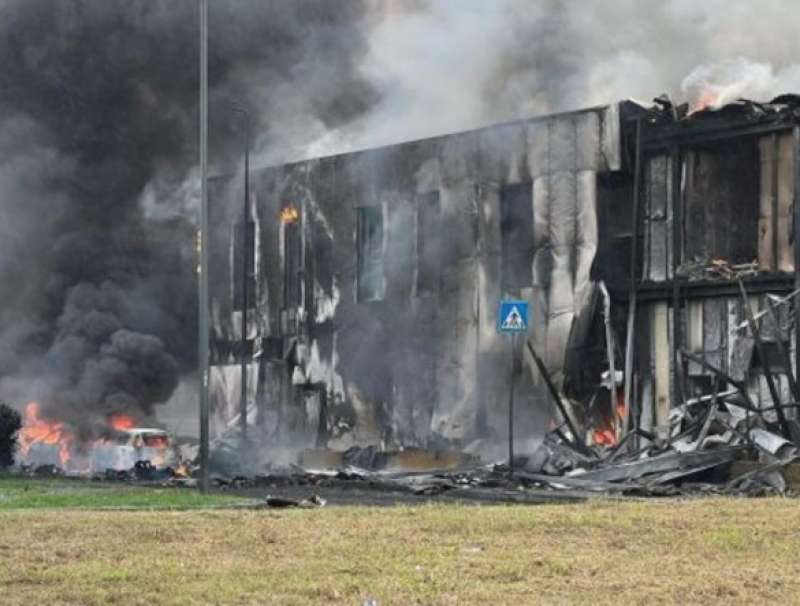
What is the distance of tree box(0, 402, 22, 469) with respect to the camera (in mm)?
41438

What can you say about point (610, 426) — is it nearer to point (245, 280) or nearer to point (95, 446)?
point (245, 280)

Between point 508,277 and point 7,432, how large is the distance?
1492 centimetres

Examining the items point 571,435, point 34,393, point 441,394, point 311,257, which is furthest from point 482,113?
point 34,393

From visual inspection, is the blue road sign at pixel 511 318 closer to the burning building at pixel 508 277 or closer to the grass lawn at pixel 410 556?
the grass lawn at pixel 410 556

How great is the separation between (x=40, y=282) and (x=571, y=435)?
23994 mm

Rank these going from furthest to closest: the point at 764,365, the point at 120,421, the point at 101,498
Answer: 1. the point at 120,421
2. the point at 764,365
3. the point at 101,498

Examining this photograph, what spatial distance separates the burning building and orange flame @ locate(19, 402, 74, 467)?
4458mm

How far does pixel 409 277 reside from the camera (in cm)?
3881

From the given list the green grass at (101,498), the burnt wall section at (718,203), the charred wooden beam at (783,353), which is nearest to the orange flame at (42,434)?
→ the green grass at (101,498)

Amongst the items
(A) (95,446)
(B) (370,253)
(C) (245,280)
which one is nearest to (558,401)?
(B) (370,253)

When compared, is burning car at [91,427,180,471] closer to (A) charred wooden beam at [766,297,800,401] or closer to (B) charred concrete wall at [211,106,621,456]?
(B) charred concrete wall at [211,106,621,456]

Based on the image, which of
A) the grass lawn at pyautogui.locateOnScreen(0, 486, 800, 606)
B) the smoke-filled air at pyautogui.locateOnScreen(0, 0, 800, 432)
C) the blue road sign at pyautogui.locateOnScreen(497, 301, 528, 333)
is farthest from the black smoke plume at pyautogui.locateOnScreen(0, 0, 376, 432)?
the grass lawn at pyautogui.locateOnScreen(0, 486, 800, 606)

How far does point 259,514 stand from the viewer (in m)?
17.9

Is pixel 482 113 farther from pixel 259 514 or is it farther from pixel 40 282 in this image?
pixel 259 514
